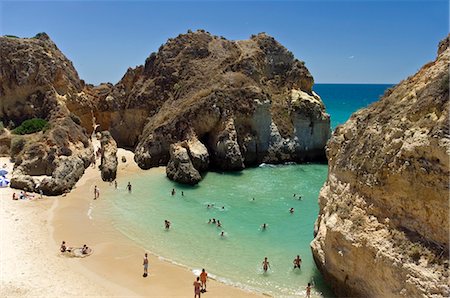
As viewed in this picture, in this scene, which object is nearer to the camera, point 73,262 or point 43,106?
point 73,262

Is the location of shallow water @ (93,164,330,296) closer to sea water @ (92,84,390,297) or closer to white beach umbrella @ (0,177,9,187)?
sea water @ (92,84,390,297)

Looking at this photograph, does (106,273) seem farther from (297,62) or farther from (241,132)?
(297,62)

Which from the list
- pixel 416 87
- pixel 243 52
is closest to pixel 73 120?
pixel 243 52

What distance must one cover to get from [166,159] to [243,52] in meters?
17.9

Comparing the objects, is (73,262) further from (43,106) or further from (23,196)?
(43,106)

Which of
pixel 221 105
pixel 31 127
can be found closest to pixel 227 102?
pixel 221 105

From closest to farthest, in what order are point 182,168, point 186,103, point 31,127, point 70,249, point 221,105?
point 70,249 → point 182,168 → point 31,127 → point 221,105 → point 186,103

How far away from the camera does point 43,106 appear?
40.3m

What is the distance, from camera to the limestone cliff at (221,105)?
39688 millimetres

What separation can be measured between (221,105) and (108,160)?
1300cm

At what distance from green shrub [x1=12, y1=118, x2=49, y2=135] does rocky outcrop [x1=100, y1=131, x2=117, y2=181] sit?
5902 mm

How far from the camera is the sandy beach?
1691cm

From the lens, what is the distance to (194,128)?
39.3 m

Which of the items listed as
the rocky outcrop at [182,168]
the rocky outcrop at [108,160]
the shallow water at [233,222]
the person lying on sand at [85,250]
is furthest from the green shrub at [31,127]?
the person lying on sand at [85,250]
